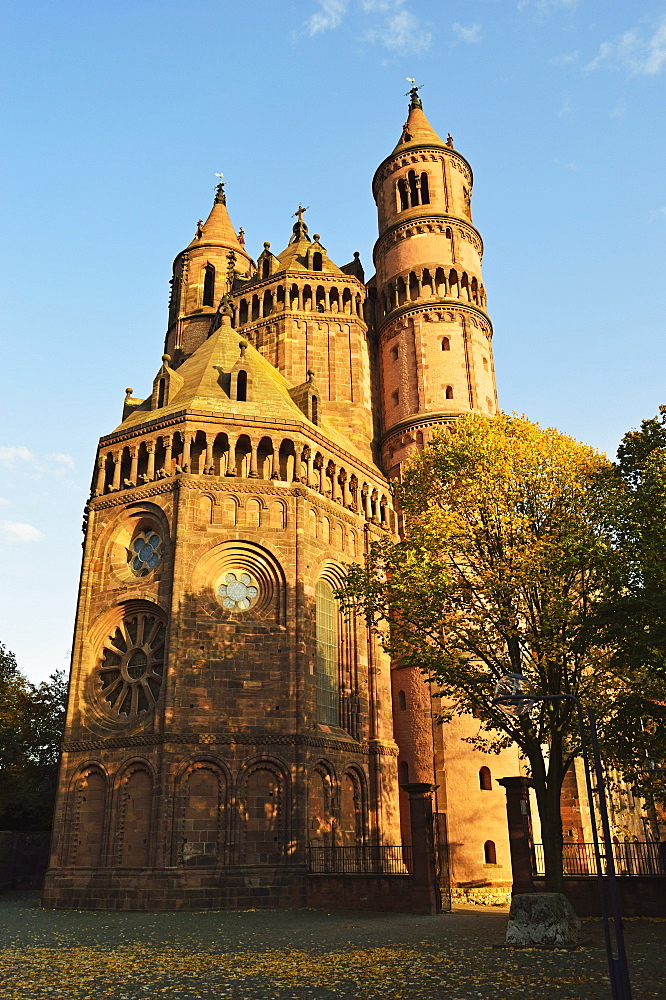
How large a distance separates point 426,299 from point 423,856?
30.5 metres

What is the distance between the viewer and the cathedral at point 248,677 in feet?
89.3

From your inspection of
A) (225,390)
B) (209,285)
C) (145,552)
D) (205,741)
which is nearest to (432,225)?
(209,285)

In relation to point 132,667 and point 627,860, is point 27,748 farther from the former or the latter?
point 627,860

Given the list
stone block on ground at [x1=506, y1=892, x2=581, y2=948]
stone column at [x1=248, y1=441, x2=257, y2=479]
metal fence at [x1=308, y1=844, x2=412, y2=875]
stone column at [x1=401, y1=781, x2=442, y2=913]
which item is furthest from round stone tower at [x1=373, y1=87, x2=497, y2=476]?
stone block on ground at [x1=506, y1=892, x2=581, y2=948]

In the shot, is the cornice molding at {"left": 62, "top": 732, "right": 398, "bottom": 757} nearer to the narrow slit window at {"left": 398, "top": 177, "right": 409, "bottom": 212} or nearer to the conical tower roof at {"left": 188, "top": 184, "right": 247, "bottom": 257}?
the narrow slit window at {"left": 398, "top": 177, "right": 409, "bottom": 212}

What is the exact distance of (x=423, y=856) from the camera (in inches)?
942

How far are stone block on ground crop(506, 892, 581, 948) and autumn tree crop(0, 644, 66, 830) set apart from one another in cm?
2959

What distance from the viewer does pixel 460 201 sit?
158 feet

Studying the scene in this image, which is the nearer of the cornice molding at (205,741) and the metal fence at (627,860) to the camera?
the metal fence at (627,860)

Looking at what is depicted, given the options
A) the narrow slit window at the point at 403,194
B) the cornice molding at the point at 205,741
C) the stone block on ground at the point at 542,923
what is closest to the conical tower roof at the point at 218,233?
the narrow slit window at the point at 403,194

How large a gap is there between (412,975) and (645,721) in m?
9.18

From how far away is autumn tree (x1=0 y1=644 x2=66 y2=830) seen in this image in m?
39.6

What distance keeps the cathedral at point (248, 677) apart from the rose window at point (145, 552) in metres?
0.11

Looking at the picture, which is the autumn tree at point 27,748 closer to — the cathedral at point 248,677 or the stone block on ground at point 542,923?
the cathedral at point 248,677
